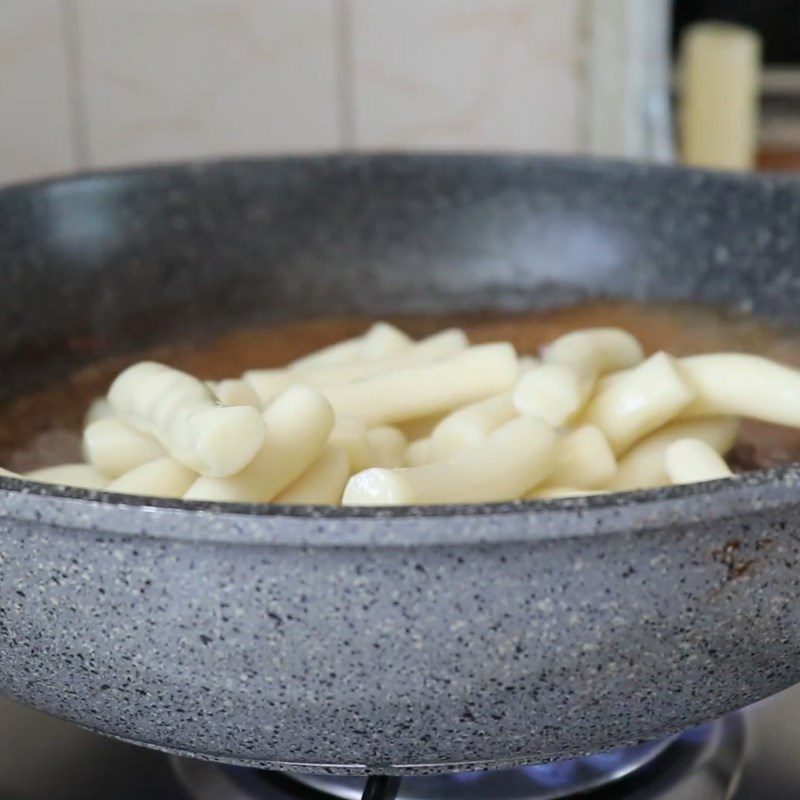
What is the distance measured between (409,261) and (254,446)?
440 millimetres

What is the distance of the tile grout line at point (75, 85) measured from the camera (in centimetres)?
124

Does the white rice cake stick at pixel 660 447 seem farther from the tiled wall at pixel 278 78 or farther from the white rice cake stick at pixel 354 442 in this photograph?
the tiled wall at pixel 278 78

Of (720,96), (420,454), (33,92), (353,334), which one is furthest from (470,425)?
(720,96)

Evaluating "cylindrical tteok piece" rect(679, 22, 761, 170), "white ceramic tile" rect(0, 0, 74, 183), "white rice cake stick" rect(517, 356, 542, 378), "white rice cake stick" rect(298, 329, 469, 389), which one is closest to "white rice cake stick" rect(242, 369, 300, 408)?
"white rice cake stick" rect(298, 329, 469, 389)

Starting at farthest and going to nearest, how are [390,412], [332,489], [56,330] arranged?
1. [56,330]
2. [390,412]
3. [332,489]

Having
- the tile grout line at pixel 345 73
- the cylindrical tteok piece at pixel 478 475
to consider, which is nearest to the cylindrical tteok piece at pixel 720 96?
the tile grout line at pixel 345 73

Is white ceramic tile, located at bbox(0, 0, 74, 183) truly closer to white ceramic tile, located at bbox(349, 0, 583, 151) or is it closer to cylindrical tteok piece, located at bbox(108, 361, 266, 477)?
white ceramic tile, located at bbox(349, 0, 583, 151)

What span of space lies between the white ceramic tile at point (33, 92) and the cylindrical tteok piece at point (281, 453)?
0.87 metres

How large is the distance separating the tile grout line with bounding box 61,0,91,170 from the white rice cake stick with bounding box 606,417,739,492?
87 cm

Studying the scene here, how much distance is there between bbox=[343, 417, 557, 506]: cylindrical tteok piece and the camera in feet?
1.38

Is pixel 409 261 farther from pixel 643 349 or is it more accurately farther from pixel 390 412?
pixel 390 412

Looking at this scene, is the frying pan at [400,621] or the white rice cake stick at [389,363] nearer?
the frying pan at [400,621]

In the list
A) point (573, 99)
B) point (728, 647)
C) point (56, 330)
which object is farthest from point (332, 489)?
point (573, 99)

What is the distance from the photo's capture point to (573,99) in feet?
4.73
